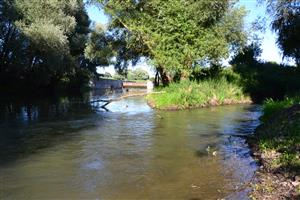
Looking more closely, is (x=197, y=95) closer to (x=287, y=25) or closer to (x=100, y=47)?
(x=287, y=25)

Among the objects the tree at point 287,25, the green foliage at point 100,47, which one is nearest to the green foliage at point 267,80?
the tree at point 287,25

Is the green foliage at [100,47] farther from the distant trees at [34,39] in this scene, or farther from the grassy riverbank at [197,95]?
the grassy riverbank at [197,95]

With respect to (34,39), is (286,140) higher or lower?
lower

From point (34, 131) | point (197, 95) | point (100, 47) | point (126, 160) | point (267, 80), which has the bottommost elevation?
point (126, 160)

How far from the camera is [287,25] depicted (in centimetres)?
3006

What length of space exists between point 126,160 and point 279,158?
432 centimetres

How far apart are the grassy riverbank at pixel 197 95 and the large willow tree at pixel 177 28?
1.77m

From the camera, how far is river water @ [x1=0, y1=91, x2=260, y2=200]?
925cm

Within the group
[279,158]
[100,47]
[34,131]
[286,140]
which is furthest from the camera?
[100,47]

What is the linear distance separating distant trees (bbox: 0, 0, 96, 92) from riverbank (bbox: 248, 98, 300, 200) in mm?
29106

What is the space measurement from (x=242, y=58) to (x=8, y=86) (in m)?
25.5

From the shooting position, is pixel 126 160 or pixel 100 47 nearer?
pixel 126 160

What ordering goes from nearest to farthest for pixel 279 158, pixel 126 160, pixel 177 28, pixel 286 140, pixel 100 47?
pixel 279 158 → pixel 286 140 → pixel 126 160 → pixel 177 28 → pixel 100 47

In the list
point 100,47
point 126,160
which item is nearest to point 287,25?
point 100,47
